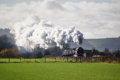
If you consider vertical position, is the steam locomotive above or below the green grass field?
above

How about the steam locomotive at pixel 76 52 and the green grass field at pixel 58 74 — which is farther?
the steam locomotive at pixel 76 52

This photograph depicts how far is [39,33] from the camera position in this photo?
130 meters

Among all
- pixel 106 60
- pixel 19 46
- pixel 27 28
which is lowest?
pixel 106 60

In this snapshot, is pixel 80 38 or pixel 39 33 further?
pixel 39 33

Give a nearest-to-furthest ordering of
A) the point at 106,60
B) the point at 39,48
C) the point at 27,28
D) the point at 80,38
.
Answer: the point at 106,60
the point at 80,38
the point at 39,48
the point at 27,28

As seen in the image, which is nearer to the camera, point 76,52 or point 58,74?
point 58,74

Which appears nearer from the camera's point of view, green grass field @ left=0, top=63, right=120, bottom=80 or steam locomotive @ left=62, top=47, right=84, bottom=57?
green grass field @ left=0, top=63, right=120, bottom=80

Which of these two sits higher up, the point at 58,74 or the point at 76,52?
the point at 76,52

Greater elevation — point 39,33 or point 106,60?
point 39,33

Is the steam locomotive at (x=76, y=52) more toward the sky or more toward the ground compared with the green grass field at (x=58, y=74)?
more toward the sky

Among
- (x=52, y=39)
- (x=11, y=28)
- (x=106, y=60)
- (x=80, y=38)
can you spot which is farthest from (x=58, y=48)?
(x=106, y=60)

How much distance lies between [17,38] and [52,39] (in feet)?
64.8

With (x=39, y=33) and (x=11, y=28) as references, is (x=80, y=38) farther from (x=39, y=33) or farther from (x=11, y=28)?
(x=11, y=28)

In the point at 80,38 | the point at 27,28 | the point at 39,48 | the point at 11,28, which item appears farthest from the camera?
the point at 11,28
